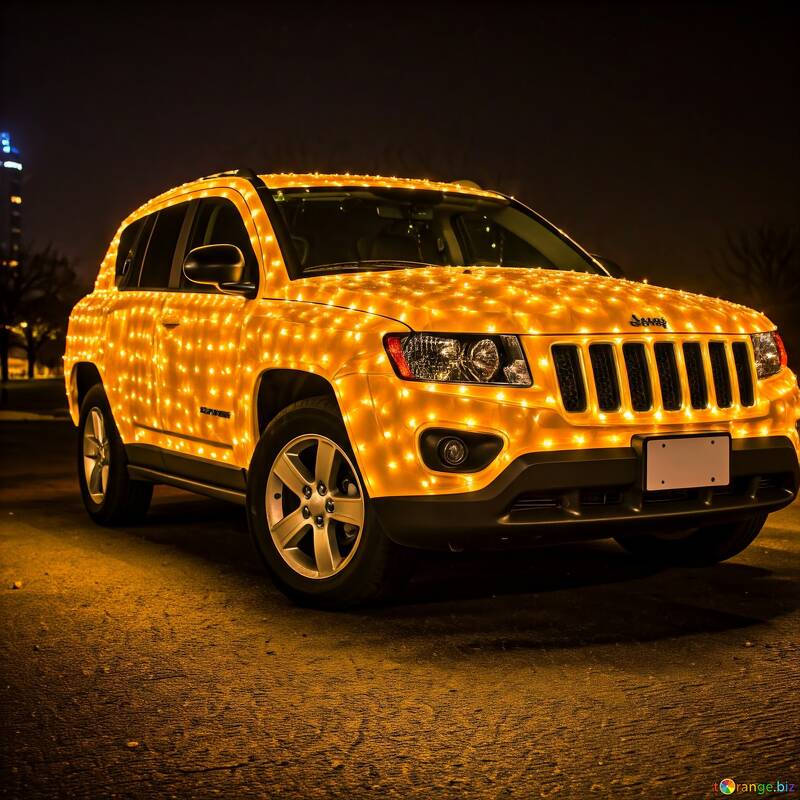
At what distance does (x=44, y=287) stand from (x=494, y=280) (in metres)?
61.7

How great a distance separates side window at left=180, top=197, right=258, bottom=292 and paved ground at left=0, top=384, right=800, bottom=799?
173cm

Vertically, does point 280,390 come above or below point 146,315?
below

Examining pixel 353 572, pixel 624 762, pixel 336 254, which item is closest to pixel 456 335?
pixel 353 572

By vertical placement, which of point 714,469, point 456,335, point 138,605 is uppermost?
point 456,335

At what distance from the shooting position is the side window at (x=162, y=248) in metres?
7.57

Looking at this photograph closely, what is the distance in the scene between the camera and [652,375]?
17.4 feet

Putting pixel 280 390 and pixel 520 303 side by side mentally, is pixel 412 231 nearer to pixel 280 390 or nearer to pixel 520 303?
pixel 280 390

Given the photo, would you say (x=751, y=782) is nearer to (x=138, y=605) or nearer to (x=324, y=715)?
(x=324, y=715)

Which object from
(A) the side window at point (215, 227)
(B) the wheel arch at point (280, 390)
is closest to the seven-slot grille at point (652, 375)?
(B) the wheel arch at point (280, 390)

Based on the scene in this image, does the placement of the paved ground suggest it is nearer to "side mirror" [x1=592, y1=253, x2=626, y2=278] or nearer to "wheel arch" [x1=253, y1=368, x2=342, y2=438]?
"wheel arch" [x1=253, y1=368, x2=342, y2=438]

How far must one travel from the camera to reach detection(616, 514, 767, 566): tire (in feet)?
21.0

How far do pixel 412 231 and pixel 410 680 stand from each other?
131 inches

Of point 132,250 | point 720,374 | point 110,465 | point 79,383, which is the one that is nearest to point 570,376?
point 720,374

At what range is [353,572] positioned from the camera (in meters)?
5.42
